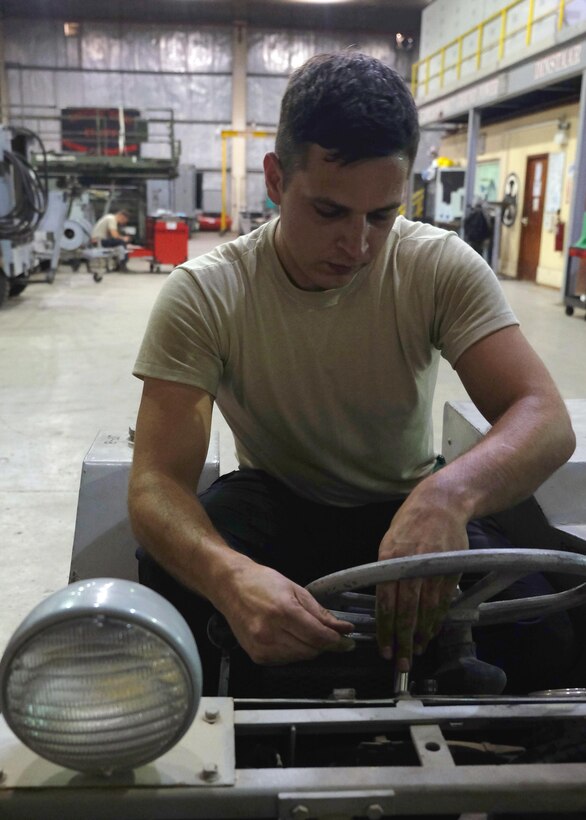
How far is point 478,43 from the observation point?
37.2 ft

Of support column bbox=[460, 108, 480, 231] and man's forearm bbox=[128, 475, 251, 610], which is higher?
support column bbox=[460, 108, 480, 231]

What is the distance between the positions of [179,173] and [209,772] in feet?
44.9

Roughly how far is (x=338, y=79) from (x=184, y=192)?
52.6ft

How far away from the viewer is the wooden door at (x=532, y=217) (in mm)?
10422

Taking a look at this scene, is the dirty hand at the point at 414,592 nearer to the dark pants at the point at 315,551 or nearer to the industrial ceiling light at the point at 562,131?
the dark pants at the point at 315,551

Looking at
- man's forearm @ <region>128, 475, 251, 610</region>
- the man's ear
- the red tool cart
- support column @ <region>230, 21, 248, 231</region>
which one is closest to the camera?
man's forearm @ <region>128, 475, 251, 610</region>

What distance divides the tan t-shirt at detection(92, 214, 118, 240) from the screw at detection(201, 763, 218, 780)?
1125 cm

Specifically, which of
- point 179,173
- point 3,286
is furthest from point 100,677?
point 179,173

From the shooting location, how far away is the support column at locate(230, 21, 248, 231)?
17438 mm

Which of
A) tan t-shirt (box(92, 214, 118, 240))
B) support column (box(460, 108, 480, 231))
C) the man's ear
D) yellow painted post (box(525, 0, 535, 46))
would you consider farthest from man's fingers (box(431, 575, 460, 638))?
tan t-shirt (box(92, 214, 118, 240))

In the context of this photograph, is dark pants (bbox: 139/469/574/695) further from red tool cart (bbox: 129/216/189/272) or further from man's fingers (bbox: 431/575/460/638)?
red tool cart (bbox: 129/216/189/272)

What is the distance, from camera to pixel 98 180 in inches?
516

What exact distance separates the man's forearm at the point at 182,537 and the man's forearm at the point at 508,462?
0.31 meters

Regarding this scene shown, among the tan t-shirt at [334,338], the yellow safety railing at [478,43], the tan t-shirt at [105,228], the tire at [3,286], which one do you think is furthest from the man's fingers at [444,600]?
the tan t-shirt at [105,228]
